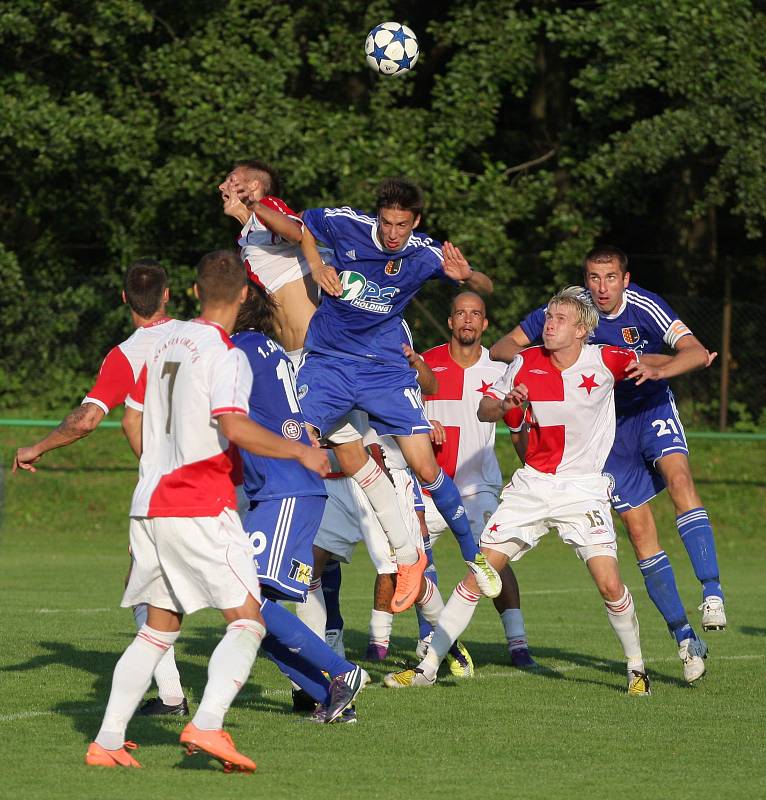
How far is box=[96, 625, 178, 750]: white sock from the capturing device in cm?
535

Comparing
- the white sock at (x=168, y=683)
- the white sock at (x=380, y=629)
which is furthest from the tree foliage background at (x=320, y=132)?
the white sock at (x=168, y=683)

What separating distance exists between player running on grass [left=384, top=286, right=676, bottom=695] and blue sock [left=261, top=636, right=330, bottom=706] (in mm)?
1234

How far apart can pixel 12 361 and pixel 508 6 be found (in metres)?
9.19

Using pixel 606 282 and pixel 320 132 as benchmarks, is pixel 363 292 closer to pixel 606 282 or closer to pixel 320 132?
pixel 606 282

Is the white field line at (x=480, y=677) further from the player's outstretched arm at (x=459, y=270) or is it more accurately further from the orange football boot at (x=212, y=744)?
the player's outstretched arm at (x=459, y=270)

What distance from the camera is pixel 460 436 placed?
1031 centimetres

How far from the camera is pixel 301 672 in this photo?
21.0ft

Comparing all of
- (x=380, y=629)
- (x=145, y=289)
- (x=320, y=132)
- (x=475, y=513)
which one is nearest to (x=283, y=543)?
(x=145, y=289)

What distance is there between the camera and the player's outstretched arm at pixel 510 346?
27.0 feet

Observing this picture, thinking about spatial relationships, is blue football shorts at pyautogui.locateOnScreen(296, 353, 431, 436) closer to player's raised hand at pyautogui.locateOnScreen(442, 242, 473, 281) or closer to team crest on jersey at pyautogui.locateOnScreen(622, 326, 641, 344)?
player's raised hand at pyautogui.locateOnScreen(442, 242, 473, 281)

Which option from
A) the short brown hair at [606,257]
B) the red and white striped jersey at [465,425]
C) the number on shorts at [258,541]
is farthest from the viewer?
the red and white striped jersey at [465,425]

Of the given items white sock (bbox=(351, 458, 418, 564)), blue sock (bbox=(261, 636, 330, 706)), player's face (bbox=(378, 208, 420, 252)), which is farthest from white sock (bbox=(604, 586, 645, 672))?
player's face (bbox=(378, 208, 420, 252))

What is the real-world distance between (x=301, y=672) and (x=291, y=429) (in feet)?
3.69

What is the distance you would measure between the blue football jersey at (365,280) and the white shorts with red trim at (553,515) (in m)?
1.57
